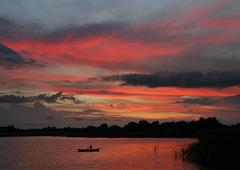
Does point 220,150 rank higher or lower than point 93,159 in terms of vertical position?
higher

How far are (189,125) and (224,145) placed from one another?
134630 mm

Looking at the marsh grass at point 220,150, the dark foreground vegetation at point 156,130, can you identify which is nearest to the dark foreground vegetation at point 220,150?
the marsh grass at point 220,150

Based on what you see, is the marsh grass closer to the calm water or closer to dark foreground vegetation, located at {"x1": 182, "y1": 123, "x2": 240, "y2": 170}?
dark foreground vegetation, located at {"x1": 182, "y1": 123, "x2": 240, "y2": 170}

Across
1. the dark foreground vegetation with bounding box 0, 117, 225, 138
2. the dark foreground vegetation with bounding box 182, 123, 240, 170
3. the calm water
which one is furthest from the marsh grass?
the dark foreground vegetation with bounding box 0, 117, 225, 138

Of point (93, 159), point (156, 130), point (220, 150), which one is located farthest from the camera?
point (156, 130)

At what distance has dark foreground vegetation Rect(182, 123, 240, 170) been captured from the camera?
1309 inches

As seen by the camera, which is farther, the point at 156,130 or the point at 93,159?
the point at 156,130

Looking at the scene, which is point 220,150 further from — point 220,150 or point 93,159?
point 93,159

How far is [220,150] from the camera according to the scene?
1404 inches

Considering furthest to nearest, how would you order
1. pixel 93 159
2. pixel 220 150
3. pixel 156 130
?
pixel 156 130
pixel 93 159
pixel 220 150

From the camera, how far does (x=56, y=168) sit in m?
44.6

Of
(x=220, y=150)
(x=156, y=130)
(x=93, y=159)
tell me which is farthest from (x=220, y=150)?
(x=156, y=130)

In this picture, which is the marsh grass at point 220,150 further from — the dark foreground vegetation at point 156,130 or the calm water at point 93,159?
the dark foreground vegetation at point 156,130

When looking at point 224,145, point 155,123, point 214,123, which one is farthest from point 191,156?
point 155,123
